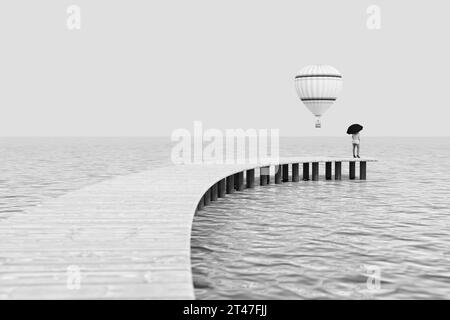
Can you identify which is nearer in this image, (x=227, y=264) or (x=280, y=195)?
(x=227, y=264)

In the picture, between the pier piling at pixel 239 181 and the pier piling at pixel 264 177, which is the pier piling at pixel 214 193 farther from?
the pier piling at pixel 264 177

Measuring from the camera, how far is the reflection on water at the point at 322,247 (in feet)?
29.3

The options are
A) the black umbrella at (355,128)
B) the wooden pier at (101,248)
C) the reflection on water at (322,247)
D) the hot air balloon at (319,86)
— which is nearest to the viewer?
the wooden pier at (101,248)

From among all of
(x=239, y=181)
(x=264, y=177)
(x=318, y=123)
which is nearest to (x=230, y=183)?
(x=239, y=181)

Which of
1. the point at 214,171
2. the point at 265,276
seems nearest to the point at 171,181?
the point at 214,171

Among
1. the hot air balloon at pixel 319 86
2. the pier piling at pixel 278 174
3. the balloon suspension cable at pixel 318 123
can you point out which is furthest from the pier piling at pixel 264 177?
the hot air balloon at pixel 319 86

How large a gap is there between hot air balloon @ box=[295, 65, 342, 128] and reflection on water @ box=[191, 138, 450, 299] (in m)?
11.5

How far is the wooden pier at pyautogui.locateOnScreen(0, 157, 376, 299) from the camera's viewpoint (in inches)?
234

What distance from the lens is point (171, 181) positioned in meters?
17.5

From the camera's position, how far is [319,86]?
1289 inches

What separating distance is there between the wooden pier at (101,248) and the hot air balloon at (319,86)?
20.2 metres

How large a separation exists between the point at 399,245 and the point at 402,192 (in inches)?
515

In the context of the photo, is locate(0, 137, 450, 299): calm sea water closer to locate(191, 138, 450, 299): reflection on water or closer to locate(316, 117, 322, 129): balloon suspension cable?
locate(191, 138, 450, 299): reflection on water
